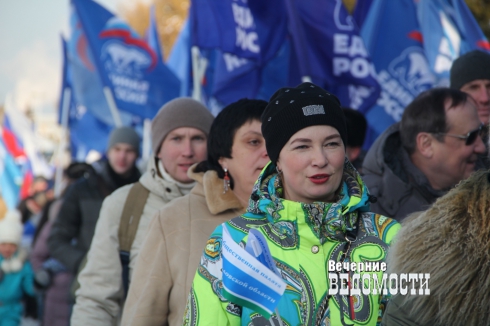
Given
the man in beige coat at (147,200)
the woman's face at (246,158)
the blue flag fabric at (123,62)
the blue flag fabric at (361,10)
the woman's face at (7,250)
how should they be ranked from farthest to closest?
1. the blue flag fabric at (123,62)
2. the blue flag fabric at (361,10)
3. the woman's face at (7,250)
4. the man in beige coat at (147,200)
5. the woman's face at (246,158)

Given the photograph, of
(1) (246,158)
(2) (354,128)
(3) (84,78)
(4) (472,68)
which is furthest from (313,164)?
(3) (84,78)

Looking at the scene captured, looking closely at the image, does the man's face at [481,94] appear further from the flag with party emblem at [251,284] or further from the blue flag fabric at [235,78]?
the blue flag fabric at [235,78]

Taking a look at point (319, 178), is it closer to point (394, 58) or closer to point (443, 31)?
point (443, 31)

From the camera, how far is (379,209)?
4.04 meters

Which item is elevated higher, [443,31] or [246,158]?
[443,31]

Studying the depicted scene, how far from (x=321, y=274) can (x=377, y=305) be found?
218mm

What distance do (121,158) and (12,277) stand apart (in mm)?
2189

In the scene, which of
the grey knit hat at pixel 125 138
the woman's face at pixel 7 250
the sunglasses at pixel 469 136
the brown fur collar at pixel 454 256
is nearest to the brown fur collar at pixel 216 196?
the sunglasses at pixel 469 136

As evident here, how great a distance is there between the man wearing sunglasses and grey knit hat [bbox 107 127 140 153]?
11.1ft

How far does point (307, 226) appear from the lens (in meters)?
A: 2.62

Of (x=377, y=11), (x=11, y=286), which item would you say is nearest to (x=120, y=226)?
(x=11, y=286)

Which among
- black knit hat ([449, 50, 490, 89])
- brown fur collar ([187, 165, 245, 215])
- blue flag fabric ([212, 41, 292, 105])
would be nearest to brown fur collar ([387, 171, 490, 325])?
brown fur collar ([187, 165, 245, 215])

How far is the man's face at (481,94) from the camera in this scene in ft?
16.5

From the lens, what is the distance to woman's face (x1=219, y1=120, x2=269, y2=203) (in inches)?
145
